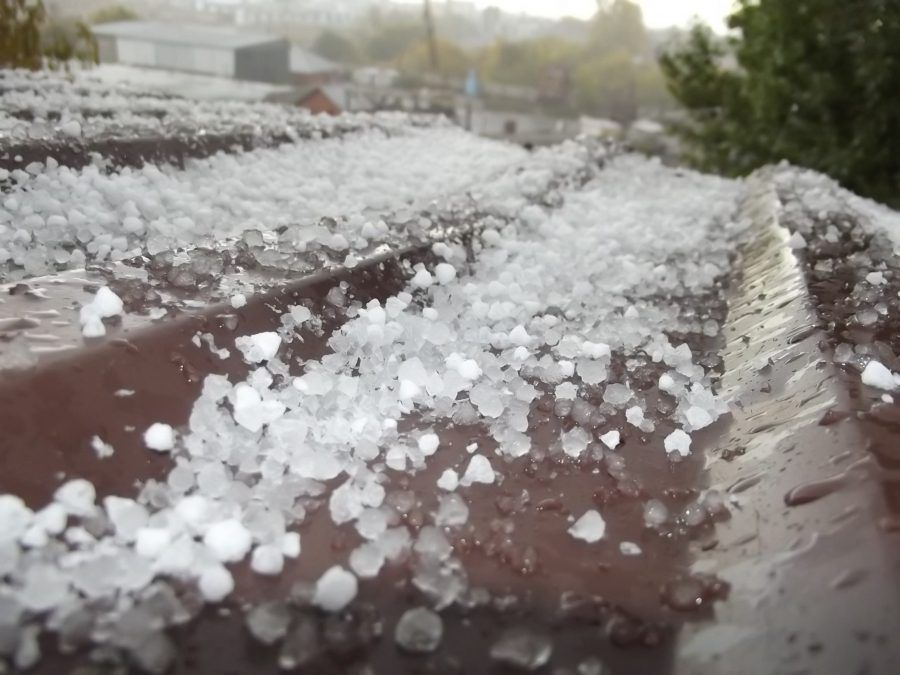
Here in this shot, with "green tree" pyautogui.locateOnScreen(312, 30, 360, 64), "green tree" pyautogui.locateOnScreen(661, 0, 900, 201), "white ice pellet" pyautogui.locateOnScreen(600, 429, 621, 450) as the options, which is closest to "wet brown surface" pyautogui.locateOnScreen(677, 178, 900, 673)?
"white ice pellet" pyautogui.locateOnScreen(600, 429, 621, 450)

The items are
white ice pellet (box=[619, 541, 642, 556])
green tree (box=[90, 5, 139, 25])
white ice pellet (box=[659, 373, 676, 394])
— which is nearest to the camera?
white ice pellet (box=[619, 541, 642, 556])

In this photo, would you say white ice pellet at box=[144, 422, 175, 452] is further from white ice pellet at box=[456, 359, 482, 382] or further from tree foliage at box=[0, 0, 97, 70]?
tree foliage at box=[0, 0, 97, 70]

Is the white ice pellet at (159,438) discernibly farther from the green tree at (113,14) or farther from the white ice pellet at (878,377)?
the green tree at (113,14)

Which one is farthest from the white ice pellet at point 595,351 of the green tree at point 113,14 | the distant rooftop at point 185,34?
the green tree at point 113,14

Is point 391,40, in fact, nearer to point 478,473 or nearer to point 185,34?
point 185,34

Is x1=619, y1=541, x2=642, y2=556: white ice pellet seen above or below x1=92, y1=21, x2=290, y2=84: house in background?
below

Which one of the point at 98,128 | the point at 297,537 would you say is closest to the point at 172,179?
the point at 98,128
